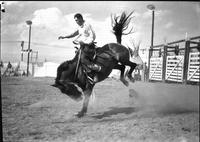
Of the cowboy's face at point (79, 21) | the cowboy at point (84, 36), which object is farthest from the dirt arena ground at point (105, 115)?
the cowboy's face at point (79, 21)

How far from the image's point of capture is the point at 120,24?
221 centimetres

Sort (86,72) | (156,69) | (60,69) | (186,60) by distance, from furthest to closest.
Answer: (186,60)
(156,69)
(86,72)
(60,69)

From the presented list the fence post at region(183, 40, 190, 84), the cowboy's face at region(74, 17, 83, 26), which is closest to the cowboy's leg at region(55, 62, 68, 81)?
the cowboy's face at region(74, 17, 83, 26)

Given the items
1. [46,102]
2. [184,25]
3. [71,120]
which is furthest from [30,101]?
[184,25]

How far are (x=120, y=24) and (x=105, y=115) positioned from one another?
93cm

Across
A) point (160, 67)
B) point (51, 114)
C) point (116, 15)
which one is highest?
point (116, 15)

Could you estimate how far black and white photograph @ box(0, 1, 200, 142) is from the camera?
206 cm

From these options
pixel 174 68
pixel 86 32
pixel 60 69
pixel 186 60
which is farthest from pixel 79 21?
pixel 186 60

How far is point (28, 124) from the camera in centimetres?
208

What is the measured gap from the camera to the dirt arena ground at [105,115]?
2.03m

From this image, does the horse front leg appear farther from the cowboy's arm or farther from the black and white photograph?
the cowboy's arm

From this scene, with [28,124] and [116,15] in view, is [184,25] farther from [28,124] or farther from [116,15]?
[28,124]

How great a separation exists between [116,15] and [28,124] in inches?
48.4

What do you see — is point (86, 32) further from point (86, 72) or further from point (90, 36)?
point (86, 72)
